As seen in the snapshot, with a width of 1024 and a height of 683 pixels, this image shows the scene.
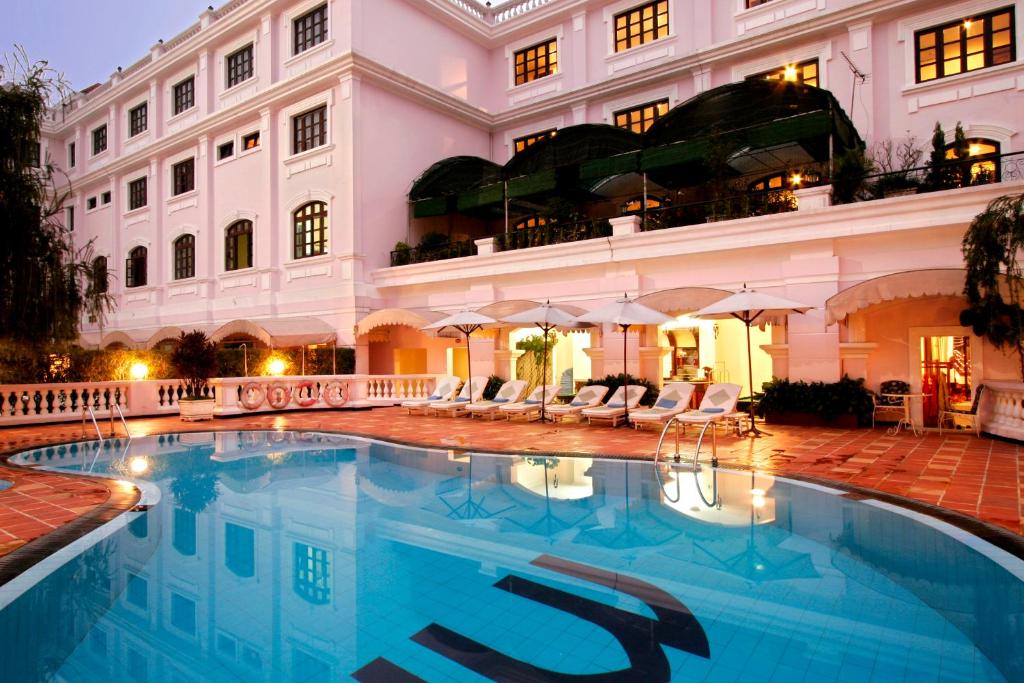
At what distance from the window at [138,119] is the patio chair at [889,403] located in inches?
1182

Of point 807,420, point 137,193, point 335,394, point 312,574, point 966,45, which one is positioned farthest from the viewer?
point 137,193

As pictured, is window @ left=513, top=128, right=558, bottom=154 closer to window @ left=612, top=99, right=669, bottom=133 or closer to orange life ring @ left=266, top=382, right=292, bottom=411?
window @ left=612, top=99, right=669, bottom=133

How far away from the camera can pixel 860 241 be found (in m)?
12.9

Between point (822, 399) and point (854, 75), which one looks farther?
point (854, 75)

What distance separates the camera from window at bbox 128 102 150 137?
2733 centimetres

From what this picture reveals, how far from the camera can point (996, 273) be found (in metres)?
9.87

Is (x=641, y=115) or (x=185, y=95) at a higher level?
(x=185, y=95)

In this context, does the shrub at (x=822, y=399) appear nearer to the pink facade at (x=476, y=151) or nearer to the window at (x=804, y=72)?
the pink facade at (x=476, y=151)

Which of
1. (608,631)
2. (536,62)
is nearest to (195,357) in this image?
(608,631)

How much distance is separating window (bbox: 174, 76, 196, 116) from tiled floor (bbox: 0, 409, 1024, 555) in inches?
633

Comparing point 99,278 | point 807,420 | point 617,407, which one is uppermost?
point 99,278

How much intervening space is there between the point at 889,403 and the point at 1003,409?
7.17 ft

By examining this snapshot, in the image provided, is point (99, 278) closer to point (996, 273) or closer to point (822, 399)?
point (822, 399)

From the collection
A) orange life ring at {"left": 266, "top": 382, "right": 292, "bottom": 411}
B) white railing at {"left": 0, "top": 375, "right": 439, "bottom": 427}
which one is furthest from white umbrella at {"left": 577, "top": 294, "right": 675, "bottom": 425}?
orange life ring at {"left": 266, "top": 382, "right": 292, "bottom": 411}
